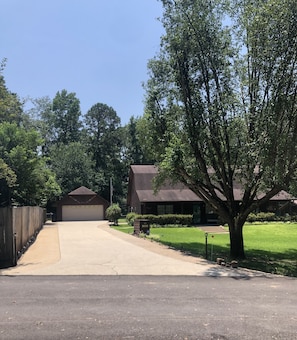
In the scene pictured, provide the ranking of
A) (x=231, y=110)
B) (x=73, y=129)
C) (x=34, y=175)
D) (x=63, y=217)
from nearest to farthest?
(x=231, y=110)
(x=34, y=175)
(x=63, y=217)
(x=73, y=129)

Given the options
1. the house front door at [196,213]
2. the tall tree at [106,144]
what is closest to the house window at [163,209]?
the house front door at [196,213]

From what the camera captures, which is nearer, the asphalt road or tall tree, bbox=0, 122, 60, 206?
the asphalt road

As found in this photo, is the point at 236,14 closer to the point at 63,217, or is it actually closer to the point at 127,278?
the point at 127,278

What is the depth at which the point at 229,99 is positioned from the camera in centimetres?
1648

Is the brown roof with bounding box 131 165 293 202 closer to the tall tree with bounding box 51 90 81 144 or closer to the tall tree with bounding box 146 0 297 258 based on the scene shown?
the tall tree with bounding box 146 0 297 258

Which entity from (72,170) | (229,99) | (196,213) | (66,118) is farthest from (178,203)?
(66,118)

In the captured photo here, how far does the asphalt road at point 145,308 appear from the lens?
6.20 metres

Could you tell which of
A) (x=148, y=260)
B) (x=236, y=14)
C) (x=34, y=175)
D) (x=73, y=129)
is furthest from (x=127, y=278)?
(x=73, y=129)

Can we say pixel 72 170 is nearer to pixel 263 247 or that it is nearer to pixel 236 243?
pixel 263 247

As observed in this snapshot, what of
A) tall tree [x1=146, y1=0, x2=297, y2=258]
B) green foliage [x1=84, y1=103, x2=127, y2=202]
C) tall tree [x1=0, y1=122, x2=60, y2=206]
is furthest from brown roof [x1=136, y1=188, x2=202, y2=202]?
green foliage [x1=84, y1=103, x2=127, y2=202]

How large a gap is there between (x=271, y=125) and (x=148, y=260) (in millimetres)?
6506

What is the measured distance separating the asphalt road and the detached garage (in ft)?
158

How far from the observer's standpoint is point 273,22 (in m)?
14.9

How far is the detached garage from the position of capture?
192ft
